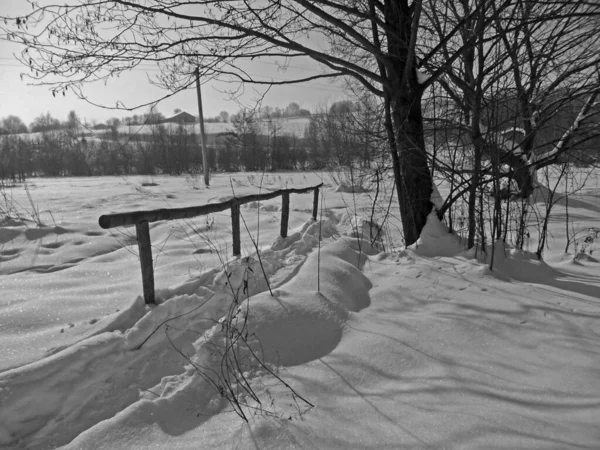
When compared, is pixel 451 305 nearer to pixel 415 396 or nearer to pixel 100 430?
pixel 415 396

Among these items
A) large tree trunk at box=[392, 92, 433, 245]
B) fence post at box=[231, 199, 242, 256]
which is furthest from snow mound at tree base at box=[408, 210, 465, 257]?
fence post at box=[231, 199, 242, 256]

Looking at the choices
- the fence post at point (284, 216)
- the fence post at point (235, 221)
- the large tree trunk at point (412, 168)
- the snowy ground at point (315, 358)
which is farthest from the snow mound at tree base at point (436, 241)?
the fence post at point (235, 221)

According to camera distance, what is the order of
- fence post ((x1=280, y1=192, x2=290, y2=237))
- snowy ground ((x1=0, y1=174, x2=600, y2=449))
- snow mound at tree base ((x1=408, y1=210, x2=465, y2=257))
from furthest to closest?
fence post ((x1=280, y1=192, x2=290, y2=237)) < snow mound at tree base ((x1=408, y1=210, x2=465, y2=257)) < snowy ground ((x1=0, y1=174, x2=600, y2=449))

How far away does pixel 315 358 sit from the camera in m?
1.99

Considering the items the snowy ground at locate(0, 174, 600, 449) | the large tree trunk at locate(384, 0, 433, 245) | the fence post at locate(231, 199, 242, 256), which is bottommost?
the snowy ground at locate(0, 174, 600, 449)

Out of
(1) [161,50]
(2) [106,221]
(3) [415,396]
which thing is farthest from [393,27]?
(3) [415,396]

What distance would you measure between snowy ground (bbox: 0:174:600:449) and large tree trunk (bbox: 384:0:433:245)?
95cm

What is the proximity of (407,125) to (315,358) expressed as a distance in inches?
123

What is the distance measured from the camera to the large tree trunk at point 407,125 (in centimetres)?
406

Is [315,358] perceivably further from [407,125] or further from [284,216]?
[284,216]

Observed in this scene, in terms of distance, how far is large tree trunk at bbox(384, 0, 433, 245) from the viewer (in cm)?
406

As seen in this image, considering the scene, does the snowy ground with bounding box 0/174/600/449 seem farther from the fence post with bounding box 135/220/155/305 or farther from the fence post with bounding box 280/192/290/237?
the fence post with bounding box 280/192/290/237

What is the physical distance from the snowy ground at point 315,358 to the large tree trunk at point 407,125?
95 centimetres

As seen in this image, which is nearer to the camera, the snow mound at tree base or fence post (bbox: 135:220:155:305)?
fence post (bbox: 135:220:155:305)
